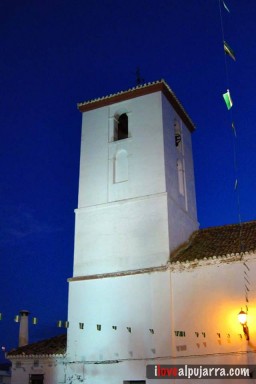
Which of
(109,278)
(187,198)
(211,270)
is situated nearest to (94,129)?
(187,198)

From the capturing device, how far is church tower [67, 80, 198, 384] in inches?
550

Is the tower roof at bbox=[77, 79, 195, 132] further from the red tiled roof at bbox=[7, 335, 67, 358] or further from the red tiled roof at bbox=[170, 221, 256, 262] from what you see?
the red tiled roof at bbox=[7, 335, 67, 358]

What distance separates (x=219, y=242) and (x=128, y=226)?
314 centimetres

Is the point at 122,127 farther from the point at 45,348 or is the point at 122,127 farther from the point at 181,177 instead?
the point at 45,348

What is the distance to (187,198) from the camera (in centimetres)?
1755

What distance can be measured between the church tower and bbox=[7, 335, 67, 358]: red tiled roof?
3.21ft

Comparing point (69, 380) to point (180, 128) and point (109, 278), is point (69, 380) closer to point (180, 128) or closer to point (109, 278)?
point (109, 278)

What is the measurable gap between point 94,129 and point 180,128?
141 inches

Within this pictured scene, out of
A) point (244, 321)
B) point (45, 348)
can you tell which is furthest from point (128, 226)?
point (45, 348)

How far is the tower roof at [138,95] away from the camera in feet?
56.6

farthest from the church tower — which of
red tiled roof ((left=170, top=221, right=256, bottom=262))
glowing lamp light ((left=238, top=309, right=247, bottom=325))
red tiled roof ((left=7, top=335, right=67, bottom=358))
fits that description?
glowing lamp light ((left=238, top=309, right=247, bottom=325))

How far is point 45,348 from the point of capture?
16156 millimetres

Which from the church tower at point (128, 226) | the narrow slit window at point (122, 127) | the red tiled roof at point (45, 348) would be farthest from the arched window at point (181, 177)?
the red tiled roof at point (45, 348)

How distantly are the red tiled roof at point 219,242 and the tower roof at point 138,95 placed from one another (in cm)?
521
